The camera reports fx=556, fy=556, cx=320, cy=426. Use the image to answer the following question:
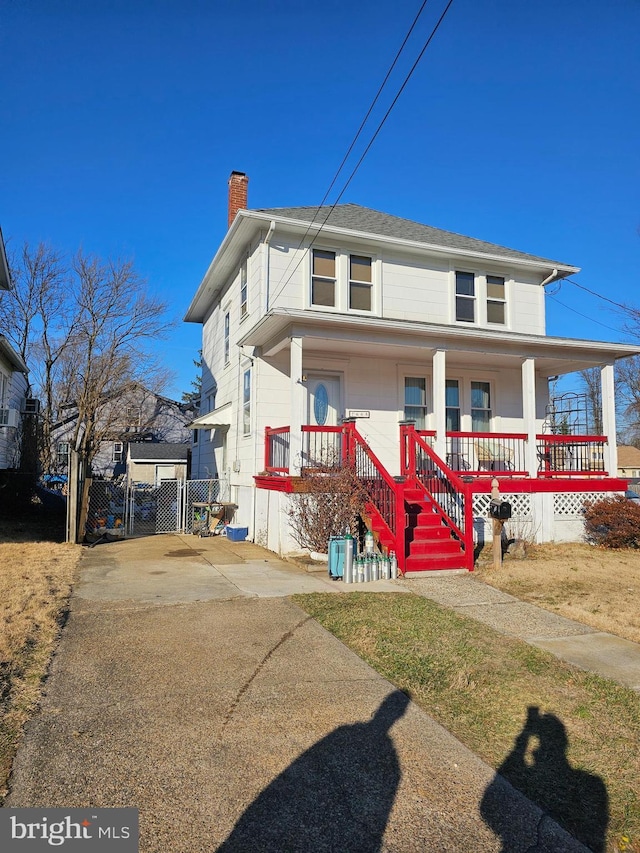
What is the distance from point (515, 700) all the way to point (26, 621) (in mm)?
4825

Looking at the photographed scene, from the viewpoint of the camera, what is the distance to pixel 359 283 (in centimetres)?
1323

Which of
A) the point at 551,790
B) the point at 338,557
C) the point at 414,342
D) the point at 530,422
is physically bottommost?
the point at 551,790

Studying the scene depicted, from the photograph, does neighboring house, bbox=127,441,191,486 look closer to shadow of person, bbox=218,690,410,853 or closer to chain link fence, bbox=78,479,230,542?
chain link fence, bbox=78,479,230,542

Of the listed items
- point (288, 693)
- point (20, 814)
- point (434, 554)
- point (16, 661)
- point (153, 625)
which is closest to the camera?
point (20, 814)

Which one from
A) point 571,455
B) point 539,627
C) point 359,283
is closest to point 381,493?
point 539,627

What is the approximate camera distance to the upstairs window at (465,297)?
1416 centimetres

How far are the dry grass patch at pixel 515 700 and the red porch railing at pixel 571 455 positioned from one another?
728 cm

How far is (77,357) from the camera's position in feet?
96.7

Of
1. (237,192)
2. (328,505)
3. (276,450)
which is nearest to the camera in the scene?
(328,505)

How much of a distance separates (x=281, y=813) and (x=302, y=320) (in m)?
8.69

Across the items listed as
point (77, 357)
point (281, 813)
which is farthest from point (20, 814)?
point (77, 357)

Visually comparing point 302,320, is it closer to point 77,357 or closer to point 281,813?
point 281,813

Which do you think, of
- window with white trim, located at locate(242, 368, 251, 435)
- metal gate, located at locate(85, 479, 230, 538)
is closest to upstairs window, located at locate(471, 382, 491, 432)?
window with white trim, located at locate(242, 368, 251, 435)

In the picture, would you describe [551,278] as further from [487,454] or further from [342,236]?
[342,236]
